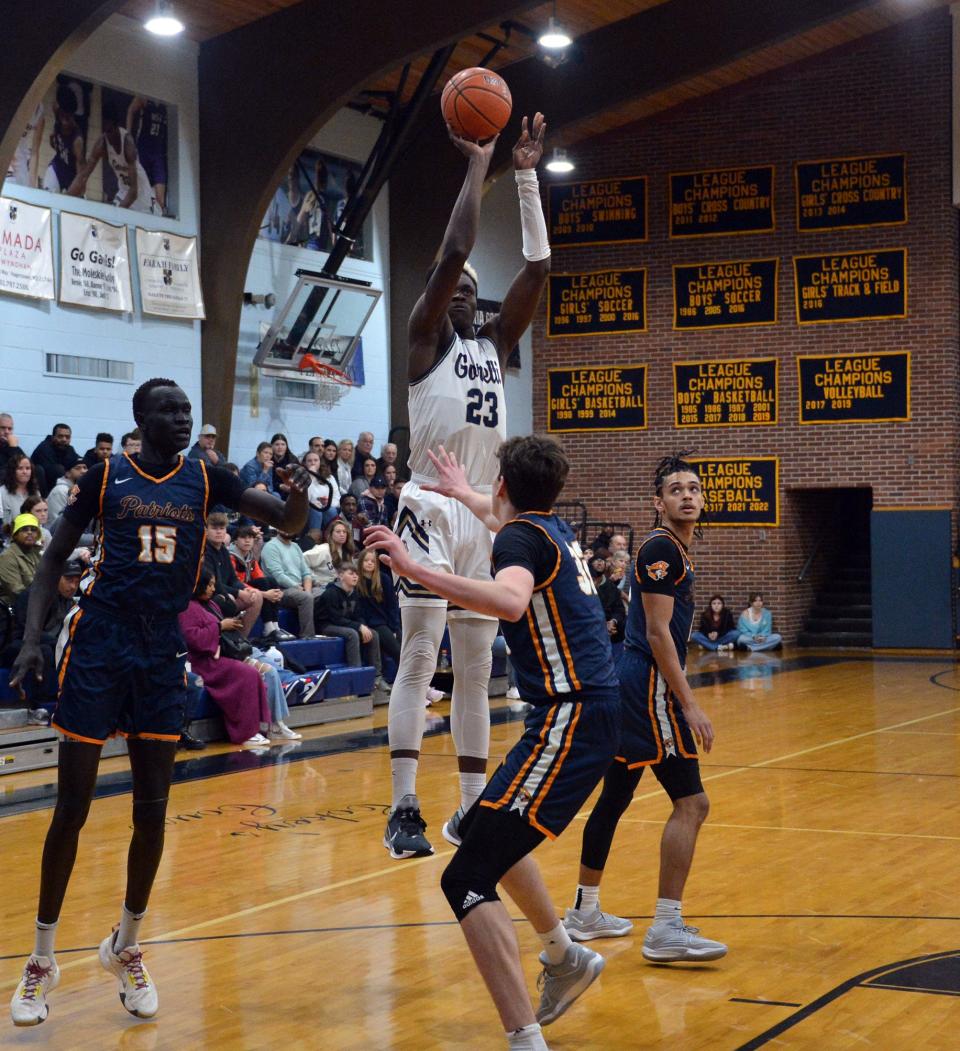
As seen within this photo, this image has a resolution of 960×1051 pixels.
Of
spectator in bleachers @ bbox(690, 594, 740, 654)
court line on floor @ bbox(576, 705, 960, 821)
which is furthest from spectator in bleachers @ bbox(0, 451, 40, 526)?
spectator in bleachers @ bbox(690, 594, 740, 654)

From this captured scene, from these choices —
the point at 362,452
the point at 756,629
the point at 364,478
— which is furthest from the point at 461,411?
the point at 756,629

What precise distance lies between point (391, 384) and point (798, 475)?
5683 millimetres

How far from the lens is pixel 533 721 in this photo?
373 centimetres

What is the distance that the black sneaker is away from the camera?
484 centimetres

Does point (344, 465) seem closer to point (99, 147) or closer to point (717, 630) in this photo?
point (99, 147)

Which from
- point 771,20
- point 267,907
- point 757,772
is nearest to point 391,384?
point 771,20

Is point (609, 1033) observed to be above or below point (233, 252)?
below

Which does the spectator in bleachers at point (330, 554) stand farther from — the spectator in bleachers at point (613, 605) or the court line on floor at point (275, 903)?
the court line on floor at point (275, 903)

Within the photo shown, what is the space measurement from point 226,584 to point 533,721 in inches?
296

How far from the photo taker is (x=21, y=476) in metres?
11.9

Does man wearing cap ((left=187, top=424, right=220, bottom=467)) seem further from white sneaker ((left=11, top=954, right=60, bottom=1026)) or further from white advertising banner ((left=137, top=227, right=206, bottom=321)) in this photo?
white sneaker ((left=11, top=954, right=60, bottom=1026))

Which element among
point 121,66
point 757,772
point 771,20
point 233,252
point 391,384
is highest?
point 771,20

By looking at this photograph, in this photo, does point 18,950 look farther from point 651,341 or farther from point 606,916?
point 651,341

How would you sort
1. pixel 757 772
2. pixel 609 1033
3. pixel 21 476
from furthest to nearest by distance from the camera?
pixel 21 476 → pixel 757 772 → pixel 609 1033
